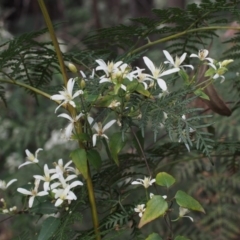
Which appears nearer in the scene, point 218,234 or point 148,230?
point 218,234

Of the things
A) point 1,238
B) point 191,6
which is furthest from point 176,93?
point 1,238

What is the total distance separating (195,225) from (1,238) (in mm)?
1238

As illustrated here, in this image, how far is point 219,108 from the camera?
70cm

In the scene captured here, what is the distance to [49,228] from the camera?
58 cm

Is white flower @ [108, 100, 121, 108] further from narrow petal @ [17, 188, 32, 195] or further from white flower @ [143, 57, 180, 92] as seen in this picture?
narrow petal @ [17, 188, 32, 195]

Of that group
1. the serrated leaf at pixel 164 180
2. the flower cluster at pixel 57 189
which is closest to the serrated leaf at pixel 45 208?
the flower cluster at pixel 57 189

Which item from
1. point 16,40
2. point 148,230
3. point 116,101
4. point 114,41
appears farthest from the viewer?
point 148,230

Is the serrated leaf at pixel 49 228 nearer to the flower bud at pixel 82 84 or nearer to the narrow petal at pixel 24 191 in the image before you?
the narrow petal at pixel 24 191

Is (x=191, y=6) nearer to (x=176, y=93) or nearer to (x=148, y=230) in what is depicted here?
(x=176, y=93)

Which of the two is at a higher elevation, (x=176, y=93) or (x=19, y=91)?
(x=176, y=93)

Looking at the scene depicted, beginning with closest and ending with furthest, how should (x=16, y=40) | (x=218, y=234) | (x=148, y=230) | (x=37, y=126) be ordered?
1. (x=16, y=40)
2. (x=218, y=234)
3. (x=148, y=230)
4. (x=37, y=126)

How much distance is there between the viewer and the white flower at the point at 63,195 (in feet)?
1.88

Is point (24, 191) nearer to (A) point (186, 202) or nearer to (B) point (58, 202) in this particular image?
(B) point (58, 202)

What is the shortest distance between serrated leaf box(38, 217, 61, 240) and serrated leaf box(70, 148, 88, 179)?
0.20 feet
